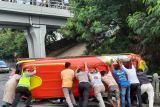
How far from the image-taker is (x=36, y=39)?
4781 centimetres

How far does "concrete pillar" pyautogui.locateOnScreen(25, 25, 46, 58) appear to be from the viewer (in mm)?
46809

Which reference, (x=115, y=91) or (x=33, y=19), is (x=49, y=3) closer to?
(x=33, y=19)

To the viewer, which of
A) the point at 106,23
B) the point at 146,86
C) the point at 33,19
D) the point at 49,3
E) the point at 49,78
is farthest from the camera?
the point at 49,3

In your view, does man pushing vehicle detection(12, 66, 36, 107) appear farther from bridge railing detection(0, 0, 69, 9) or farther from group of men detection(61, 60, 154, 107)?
bridge railing detection(0, 0, 69, 9)

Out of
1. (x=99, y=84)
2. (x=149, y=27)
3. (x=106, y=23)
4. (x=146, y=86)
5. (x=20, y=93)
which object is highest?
(x=106, y=23)

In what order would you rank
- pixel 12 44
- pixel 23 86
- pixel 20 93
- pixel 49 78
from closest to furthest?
1. pixel 23 86
2. pixel 20 93
3. pixel 49 78
4. pixel 12 44

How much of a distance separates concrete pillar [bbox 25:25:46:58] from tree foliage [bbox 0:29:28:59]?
33.5 ft

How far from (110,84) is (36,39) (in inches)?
1339

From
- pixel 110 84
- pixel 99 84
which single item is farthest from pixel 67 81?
pixel 110 84

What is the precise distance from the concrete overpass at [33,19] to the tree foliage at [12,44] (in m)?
10.5

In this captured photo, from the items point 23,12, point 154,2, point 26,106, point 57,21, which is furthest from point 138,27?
point 57,21

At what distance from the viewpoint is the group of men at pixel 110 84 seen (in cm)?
1427

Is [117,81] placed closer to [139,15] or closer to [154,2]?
[154,2]

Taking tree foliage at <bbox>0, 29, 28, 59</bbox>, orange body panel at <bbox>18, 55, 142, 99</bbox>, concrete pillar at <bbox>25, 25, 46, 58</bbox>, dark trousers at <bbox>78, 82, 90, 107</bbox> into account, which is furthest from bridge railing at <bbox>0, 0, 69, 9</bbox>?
dark trousers at <bbox>78, 82, 90, 107</bbox>
